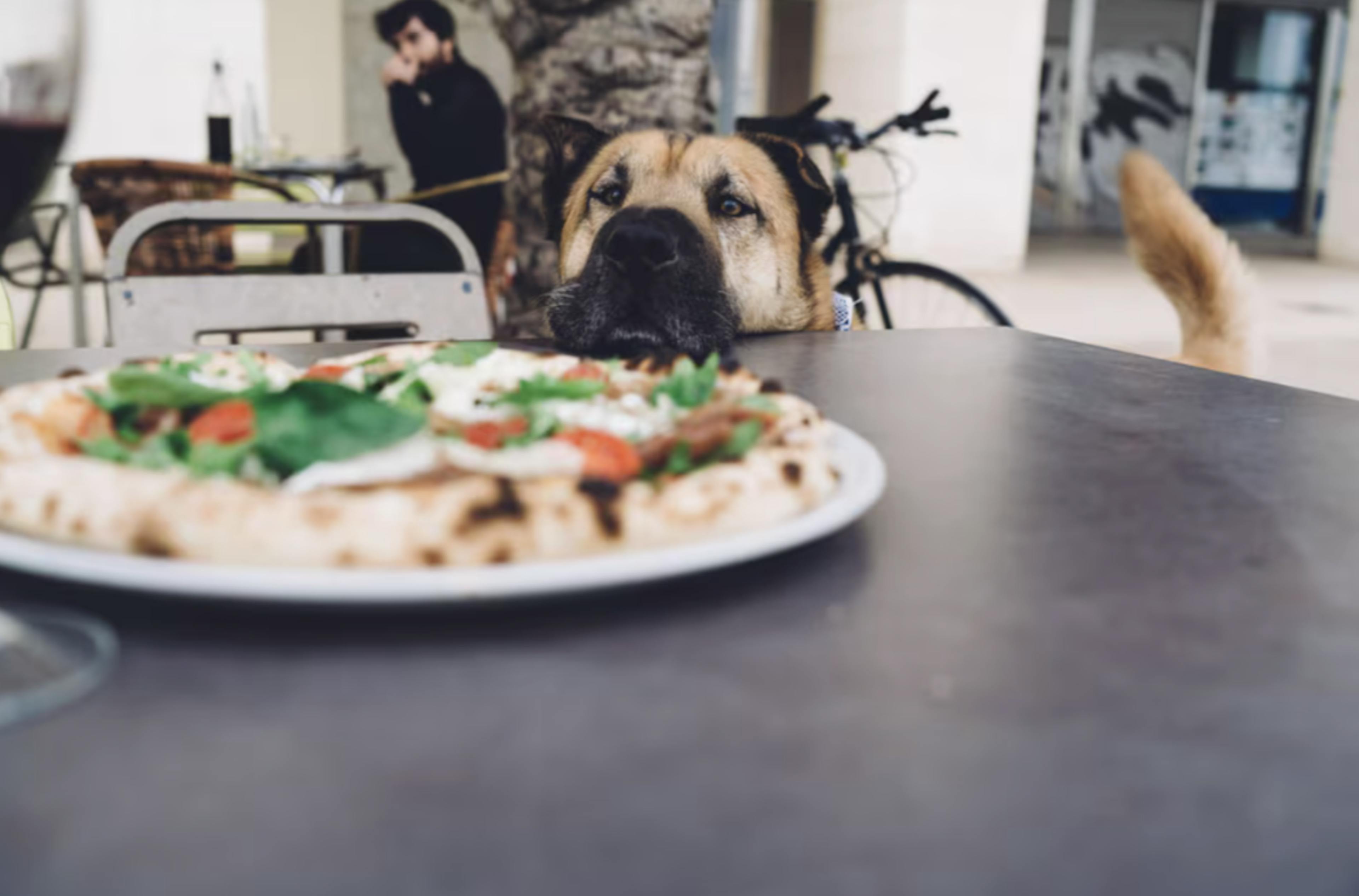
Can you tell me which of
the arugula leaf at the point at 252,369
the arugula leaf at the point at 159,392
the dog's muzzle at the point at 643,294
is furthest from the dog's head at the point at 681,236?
the arugula leaf at the point at 159,392

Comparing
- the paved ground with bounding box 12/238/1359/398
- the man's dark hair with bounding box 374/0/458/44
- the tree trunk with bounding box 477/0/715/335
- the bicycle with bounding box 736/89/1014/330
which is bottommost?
the paved ground with bounding box 12/238/1359/398

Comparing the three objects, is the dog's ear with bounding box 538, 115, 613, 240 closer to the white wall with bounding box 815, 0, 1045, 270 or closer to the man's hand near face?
the man's hand near face

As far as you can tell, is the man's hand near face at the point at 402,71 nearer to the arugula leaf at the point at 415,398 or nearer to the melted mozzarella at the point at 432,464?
the arugula leaf at the point at 415,398

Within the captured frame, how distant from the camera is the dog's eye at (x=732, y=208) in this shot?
2752 mm

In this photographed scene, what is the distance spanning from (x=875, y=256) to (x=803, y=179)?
150cm

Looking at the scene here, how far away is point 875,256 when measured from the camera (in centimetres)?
424

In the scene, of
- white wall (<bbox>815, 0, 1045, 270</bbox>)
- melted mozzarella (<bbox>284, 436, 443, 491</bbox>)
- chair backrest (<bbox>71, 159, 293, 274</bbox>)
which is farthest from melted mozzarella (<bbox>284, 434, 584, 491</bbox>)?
white wall (<bbox>815, 0, 1045, 270</bbox>)

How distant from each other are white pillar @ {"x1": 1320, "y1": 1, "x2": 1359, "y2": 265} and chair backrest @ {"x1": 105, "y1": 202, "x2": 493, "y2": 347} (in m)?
15.1

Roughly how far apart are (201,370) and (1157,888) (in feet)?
2.62

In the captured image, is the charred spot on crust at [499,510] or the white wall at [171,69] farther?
the white wall at [171,69]

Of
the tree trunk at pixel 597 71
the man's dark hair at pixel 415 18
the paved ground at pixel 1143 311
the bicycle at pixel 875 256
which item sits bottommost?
the paved ground at pixel 1143 311

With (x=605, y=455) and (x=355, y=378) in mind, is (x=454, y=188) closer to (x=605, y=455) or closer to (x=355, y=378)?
(x=355, y=378)

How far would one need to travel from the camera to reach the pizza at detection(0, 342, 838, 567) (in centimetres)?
54

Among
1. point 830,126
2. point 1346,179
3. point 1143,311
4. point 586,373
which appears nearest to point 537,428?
point 586,373
